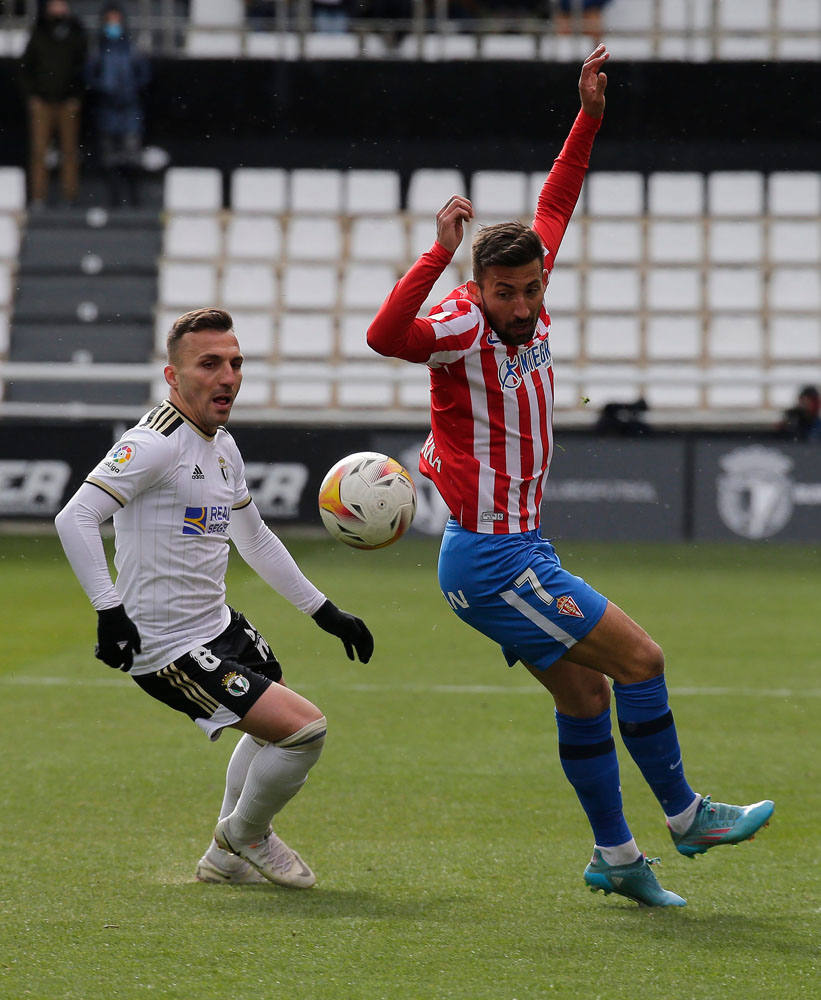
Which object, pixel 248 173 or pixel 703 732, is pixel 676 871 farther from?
pixel 248 173

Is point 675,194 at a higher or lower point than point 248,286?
higher

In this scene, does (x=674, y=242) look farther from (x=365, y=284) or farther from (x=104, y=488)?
(x=104, y=488)

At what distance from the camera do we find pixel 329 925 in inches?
153

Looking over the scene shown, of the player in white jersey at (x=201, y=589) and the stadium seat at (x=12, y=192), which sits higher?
the stadium seat at (x=12, y=192)

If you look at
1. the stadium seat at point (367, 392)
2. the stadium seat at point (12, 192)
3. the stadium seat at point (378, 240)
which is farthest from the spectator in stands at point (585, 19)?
the stadium seat at point (12, 192)

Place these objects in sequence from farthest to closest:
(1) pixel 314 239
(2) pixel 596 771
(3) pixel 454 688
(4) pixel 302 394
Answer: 1. (1) pixel 314 239
2. (4) pixel 302 394
3. (3) pixel 454 688
4. (2) pixel 596 771

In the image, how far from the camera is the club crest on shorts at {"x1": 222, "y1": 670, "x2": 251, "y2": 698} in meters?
4.17

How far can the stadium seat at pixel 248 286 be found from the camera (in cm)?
1705

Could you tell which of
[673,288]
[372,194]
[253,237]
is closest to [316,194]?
[372,194]

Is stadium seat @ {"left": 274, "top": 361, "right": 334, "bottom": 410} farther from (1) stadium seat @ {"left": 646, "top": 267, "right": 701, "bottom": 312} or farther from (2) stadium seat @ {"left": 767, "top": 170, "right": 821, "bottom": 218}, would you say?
(2) stadium seat @ {"left": 767, "top": 170, "right": 821, "bottom": 218}

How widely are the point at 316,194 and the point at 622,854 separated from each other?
48.0 feet

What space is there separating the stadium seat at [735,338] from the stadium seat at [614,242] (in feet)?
4.28

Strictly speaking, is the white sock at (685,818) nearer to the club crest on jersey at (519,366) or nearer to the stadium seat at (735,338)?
the club crest on jersey at (519,366)

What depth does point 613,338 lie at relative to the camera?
16766 mm
